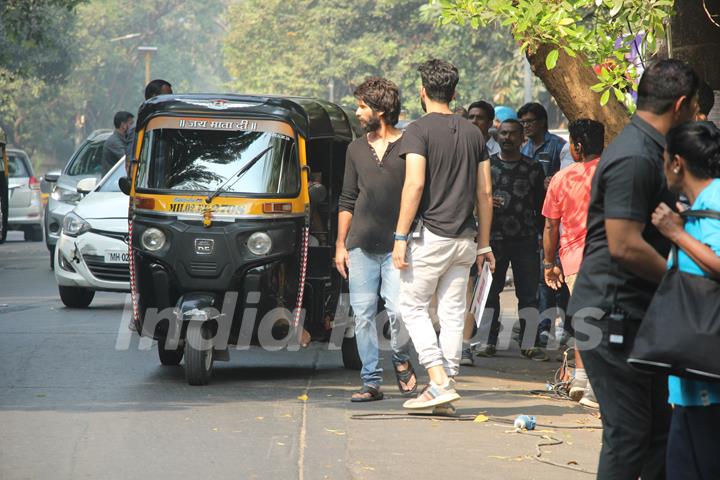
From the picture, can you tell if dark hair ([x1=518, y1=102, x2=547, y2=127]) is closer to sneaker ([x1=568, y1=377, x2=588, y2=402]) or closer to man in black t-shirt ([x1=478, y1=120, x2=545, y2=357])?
man in black t-shirt ([x1=478, y1=120, x2=545, y2=357])

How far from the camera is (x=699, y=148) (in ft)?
15.6

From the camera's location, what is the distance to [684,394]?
4.74 m

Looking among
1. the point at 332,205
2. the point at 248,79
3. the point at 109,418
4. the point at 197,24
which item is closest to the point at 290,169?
the point at 332,205

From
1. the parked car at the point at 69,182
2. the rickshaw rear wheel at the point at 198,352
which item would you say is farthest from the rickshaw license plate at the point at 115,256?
the parked car at the point at 69,182

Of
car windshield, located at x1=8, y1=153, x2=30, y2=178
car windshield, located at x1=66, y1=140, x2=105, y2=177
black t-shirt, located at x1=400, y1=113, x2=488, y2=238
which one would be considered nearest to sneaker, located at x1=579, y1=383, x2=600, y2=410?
black t-shirt, located at x1=400, y1=113, x2=488, y2=238

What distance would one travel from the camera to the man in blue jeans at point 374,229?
8.64 m

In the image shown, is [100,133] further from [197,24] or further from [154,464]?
[197,24]

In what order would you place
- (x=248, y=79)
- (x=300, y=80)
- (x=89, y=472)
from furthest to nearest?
(x=248, y=79) < (x=300, y=80) < (x=89, y=472)

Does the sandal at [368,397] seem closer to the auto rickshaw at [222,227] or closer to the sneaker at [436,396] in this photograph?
the sneaker at [436,396]

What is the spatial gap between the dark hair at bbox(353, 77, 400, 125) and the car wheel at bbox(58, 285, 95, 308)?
6.53 m

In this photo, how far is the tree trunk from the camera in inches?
390

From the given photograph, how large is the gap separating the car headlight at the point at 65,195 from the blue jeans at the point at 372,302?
11.2 meters

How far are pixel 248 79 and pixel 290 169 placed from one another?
2283 inches

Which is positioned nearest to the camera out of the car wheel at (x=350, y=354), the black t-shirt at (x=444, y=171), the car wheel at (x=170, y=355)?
the black t-shirt at (x=444, y=171)
